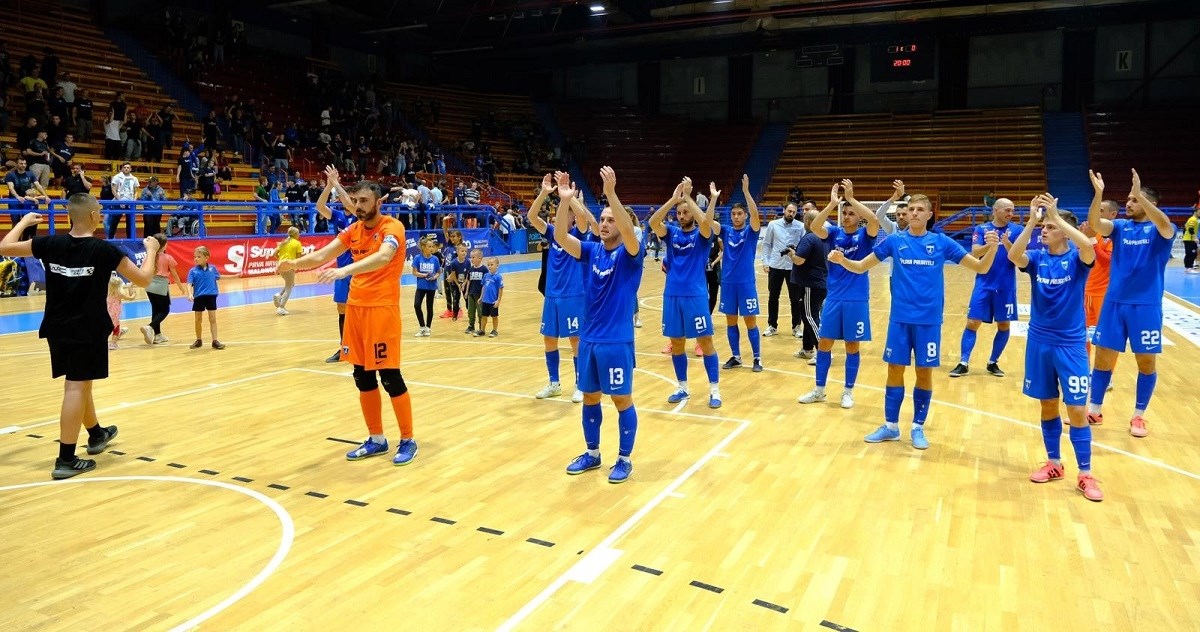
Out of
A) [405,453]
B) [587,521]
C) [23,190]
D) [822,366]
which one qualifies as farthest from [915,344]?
[23,190]

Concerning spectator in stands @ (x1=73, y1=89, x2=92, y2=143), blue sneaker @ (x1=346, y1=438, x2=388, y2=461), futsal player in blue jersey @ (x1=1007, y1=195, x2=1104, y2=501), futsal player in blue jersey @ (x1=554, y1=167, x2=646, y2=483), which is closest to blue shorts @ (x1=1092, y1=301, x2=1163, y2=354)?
futsal player in blue jersey @ (x1=1007, y1=195, x2=1104, y2=501)

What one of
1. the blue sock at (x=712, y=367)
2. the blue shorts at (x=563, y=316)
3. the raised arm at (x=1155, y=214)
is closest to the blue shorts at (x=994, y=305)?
the raised arm at (x=1155, y=214)

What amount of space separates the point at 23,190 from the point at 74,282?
1366 cm

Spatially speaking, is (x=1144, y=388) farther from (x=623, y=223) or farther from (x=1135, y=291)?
(x=623, y=223)

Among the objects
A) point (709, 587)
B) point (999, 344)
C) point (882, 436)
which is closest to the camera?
point (709, 587)

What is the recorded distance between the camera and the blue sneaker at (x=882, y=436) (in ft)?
23.0

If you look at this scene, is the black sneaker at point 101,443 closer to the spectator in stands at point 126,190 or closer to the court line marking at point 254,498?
the court line marking at point 254,498

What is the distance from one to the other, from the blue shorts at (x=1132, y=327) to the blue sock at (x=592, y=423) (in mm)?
4445

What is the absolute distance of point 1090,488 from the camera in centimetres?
563

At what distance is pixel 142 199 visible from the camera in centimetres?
1812

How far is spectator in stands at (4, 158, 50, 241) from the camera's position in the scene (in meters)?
15.7

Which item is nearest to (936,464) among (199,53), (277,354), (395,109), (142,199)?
(277,354)

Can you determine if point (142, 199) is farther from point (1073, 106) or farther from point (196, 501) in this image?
point (1073, 106)

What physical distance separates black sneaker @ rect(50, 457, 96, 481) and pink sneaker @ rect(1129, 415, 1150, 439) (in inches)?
335
